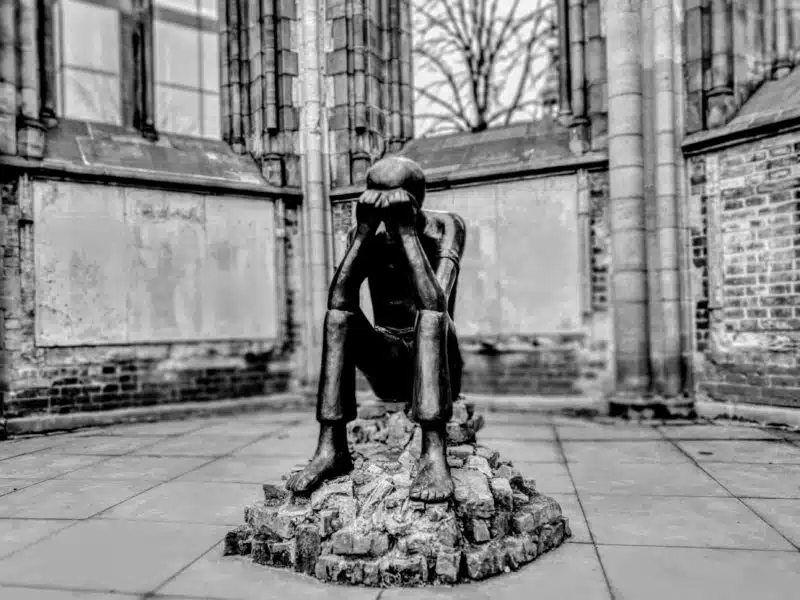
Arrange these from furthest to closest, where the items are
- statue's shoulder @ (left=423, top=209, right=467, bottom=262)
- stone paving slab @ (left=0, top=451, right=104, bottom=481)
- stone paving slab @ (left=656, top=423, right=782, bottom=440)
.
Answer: stone paving slab @ (left=656, top=423, right=782, bottom=440) → stone paving slab @ (left=0, top=451, right=104, bottom=481) → statue's shoulder @ (left=423, top=209, right=467, bottom=262)

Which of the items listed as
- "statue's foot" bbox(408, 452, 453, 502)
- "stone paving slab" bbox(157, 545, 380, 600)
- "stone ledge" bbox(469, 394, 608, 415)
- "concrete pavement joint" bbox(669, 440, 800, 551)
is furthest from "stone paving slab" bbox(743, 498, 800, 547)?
"stone ledge" bbox(469, 394, 608, 415)

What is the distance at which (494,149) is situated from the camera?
25.4ft

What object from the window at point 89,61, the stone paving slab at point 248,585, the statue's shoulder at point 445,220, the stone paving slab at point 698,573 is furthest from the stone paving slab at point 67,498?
the window at point 89,61

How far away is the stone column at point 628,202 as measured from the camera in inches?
253

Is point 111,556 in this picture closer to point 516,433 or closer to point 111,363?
point 516,433

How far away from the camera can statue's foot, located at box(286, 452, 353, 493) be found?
271 centimetres

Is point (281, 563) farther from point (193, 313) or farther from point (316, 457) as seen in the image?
point (193, 313)

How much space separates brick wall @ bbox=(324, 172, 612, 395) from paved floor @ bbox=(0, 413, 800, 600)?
1.10 m

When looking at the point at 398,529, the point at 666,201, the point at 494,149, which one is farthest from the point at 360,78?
the point at 398,529

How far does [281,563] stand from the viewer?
8.40ft

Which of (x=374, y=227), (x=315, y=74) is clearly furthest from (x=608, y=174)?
(x=374, y=227)

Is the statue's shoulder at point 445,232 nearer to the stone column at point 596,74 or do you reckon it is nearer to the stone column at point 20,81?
the stone column at point 596,74

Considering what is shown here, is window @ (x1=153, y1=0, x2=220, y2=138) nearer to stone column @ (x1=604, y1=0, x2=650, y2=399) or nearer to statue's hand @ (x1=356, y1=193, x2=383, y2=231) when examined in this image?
stone column @ (x1=604, y1=0, x2=650, y2=399)

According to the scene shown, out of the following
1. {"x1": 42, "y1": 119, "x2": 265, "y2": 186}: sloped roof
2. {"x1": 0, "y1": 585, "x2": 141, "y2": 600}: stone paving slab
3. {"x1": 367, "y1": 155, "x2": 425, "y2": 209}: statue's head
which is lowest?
{"x1": 0, "y1": 585, "x2": 141, "y2": 600}: stone paving slab
